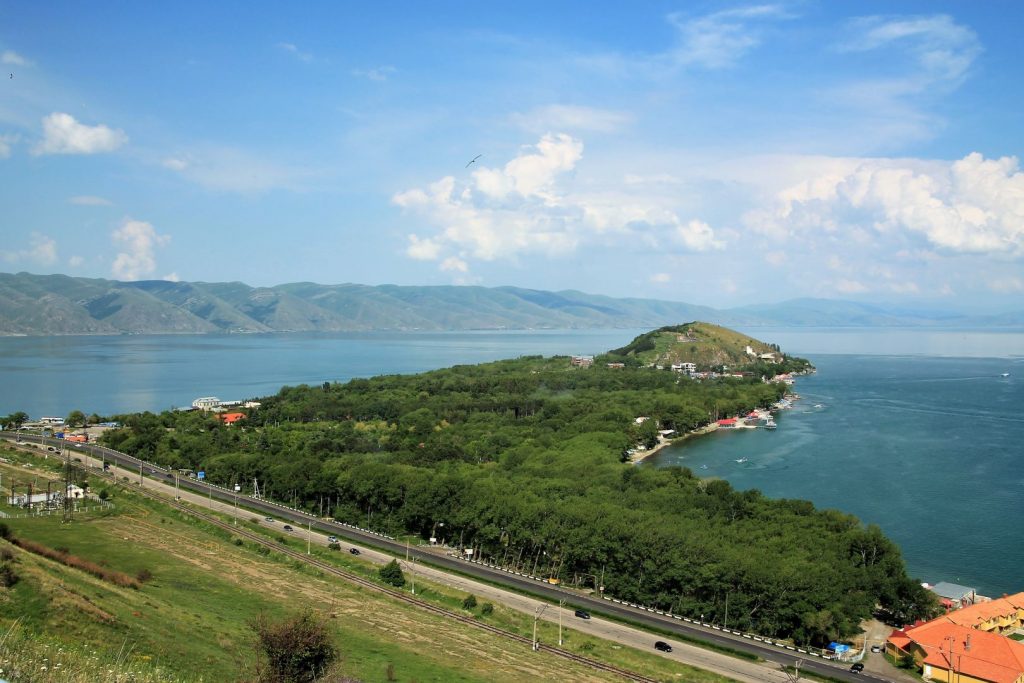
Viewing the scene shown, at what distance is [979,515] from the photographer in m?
31.0

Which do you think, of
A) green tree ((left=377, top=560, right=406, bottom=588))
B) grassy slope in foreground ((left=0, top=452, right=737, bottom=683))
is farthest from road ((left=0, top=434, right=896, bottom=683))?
green tree ((left=377, top=560, right=406, bottom=588))

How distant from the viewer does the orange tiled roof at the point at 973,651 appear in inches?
679

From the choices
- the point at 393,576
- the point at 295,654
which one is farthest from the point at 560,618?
the point at 295,654

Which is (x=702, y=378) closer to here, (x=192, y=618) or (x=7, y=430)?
(x=7, y=430)

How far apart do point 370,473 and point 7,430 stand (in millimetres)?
31438

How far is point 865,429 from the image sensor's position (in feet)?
170

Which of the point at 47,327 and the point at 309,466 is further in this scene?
the point at 47,327

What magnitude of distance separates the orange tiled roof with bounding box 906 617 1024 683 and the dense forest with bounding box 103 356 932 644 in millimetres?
1955

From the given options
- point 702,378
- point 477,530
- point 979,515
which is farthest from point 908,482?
point 702,378

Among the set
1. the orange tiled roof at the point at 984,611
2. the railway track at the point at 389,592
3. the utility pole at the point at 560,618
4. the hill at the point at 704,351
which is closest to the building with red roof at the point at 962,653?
the orange tiled roof at the point at 984,611

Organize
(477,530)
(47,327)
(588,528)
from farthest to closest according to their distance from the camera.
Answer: (47,327) < (477,530) < (588,528)

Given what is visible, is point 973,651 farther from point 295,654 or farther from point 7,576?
point 7,576

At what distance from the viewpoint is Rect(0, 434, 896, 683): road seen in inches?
712

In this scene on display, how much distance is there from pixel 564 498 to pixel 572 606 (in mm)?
6907
